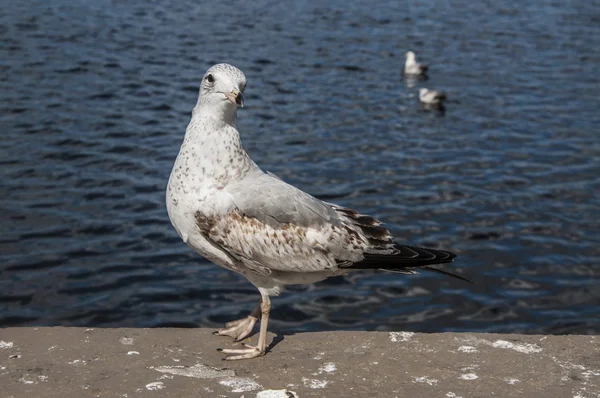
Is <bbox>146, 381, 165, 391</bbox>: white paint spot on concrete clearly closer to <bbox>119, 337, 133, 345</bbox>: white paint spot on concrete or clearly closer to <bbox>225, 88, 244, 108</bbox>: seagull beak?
<bbox>119, 337, 133, 345</bbox>: white paint spot on concrete

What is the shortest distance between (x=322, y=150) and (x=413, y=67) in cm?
547

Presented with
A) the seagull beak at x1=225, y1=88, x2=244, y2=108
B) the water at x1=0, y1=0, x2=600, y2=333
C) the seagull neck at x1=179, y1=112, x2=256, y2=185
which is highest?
the seagull beak at x1=225, y1=88, x2=244, y2=108

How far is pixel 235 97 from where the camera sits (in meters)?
6.14

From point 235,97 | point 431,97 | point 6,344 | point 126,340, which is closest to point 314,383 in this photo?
point 126,340

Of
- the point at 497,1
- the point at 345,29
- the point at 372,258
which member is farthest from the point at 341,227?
the point at 497,1

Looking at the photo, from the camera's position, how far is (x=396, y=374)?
19.6 ft

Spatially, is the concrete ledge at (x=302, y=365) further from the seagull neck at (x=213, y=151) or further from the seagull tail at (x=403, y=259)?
the seagull neck at (x=213, y=151)

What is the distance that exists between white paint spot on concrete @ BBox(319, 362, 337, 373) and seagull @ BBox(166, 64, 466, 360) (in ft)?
1.59

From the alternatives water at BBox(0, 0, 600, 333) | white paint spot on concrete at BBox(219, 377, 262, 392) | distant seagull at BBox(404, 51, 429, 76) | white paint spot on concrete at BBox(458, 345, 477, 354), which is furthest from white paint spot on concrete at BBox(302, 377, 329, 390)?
distant seagull at BBox(404, 51, 429, 76)

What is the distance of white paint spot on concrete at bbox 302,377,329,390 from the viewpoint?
574 cm

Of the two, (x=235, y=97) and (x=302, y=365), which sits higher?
(x=235, y=97)

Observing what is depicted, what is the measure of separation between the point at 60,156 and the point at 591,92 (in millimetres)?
10202

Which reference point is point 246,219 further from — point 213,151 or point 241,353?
point 241,353

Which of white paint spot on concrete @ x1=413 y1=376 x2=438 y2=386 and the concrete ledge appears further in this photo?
white paint spot on concrete @ x1=413 y1=376 x2=438 y2=386
